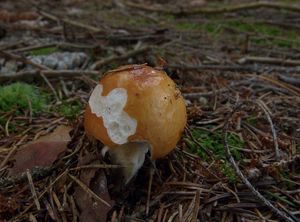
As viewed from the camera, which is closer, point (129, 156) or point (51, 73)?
point (129, 156)

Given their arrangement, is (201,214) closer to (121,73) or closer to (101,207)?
(101,207)

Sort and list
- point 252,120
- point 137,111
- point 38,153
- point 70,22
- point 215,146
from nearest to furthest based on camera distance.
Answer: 1. point 137,111
2. point 38,153
3. point 215,146
4. point 252,120
5. point 70,22

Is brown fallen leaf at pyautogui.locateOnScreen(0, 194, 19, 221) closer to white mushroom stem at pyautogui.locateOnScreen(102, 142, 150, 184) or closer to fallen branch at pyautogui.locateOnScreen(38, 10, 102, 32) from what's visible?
white mushroom stem at pyautogui.locateOnScreen(102, 142, 150, 184)

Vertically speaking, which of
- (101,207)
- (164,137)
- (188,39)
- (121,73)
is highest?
(121,73)

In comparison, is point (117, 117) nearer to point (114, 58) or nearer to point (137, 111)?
point (137, 111)

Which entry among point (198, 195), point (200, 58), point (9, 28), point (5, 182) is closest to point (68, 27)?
point (9, 28)

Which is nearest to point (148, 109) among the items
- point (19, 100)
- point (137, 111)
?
point (137, 111)

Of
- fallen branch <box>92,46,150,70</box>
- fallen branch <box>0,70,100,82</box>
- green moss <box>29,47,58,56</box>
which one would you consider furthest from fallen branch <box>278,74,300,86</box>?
green moss <box>29,47,58,56</box>

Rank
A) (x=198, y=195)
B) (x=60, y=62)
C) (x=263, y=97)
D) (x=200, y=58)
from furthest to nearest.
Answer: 1. (x=200, y=58)
2. (x=60, y=62)
3. (x=263, y=97)
4. (x=198, y=195)
